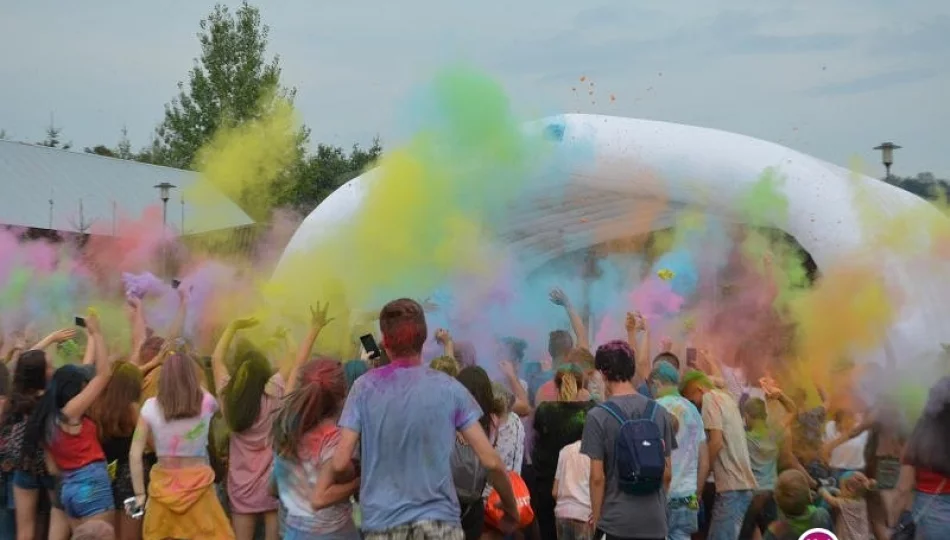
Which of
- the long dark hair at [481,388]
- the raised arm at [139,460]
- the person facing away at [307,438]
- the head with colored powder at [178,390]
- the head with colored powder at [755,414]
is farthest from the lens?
the head with colored powder at [755,414]

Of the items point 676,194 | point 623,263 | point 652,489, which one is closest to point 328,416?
point 652,489

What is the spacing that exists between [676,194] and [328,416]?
8.40 meters

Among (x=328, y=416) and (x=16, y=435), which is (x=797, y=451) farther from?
(x=16, y=435)

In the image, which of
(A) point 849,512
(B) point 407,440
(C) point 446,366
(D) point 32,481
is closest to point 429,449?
(B) point 407,440

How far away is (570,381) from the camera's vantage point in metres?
7.27

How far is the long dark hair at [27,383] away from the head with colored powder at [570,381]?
2.89 m

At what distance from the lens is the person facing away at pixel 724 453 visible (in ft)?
24.5

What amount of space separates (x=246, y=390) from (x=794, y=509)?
9.13 ft

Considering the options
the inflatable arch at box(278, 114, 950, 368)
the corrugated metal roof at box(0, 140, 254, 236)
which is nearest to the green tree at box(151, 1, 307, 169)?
the corrugated metal roof at box(0, 140, 254, 236)

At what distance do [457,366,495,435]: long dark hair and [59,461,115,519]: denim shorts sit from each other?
2.05 m

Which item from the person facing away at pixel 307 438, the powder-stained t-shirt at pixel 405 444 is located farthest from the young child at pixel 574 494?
the powder-stained t-shirt at pixel 405 444

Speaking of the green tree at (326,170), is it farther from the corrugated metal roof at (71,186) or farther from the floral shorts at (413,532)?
the floral shorts at (413,532)

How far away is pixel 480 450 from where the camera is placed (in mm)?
4367

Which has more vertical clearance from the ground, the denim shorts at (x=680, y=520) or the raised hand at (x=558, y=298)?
the raised hand at (x=558, y=298)
